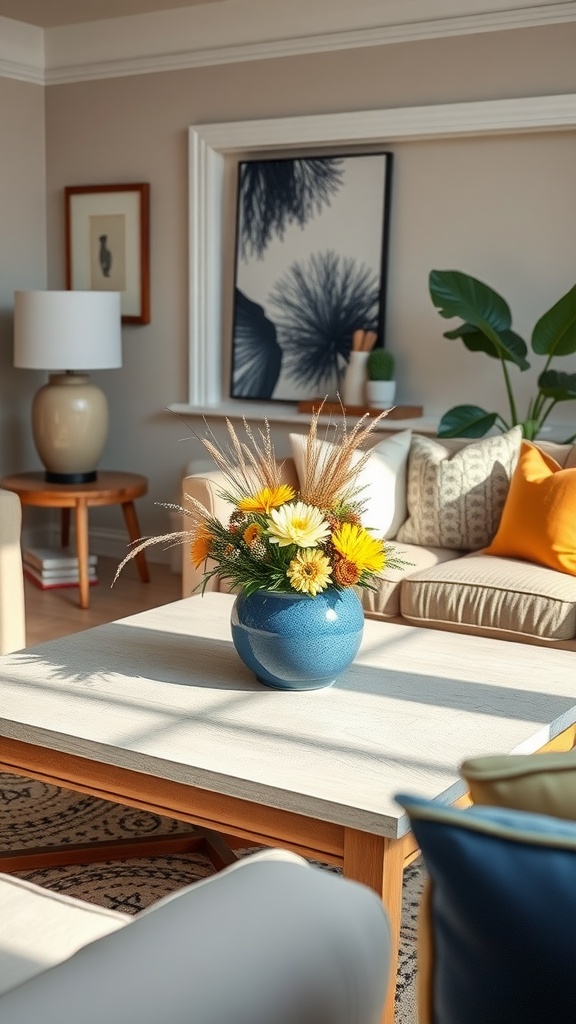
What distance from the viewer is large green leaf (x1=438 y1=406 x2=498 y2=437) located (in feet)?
14.2

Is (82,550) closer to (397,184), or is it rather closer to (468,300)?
(468,300)

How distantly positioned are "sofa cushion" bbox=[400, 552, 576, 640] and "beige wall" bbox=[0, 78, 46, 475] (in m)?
3.04

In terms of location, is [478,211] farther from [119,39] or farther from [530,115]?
[119,39]

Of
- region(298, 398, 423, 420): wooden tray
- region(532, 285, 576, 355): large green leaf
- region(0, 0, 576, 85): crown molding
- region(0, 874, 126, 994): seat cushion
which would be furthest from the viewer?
region(298, 398, 423, 420): wooden tray

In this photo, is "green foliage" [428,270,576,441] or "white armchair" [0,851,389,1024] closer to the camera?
"white armchair" [0,851,389,1024]

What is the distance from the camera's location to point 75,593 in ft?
17.4

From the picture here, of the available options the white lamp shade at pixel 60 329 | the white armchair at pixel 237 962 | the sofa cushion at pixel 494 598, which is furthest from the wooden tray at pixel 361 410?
the white armchair at pixel 237 962

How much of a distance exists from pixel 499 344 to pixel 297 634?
2.36 meters

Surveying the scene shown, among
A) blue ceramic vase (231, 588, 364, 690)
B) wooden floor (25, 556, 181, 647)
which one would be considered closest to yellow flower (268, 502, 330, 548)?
blue ceramic vase (231, 588, 364, 690)

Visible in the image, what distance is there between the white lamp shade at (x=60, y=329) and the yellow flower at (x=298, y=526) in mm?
3082

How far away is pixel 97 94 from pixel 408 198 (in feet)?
5.93

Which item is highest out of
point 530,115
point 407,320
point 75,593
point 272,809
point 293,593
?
point 530,115

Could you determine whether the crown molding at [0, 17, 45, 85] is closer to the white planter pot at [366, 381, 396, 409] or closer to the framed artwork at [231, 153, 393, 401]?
the framed artwork at [231, 153, 393, 401]

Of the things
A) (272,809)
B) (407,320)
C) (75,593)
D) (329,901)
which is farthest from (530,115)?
(329,901)
